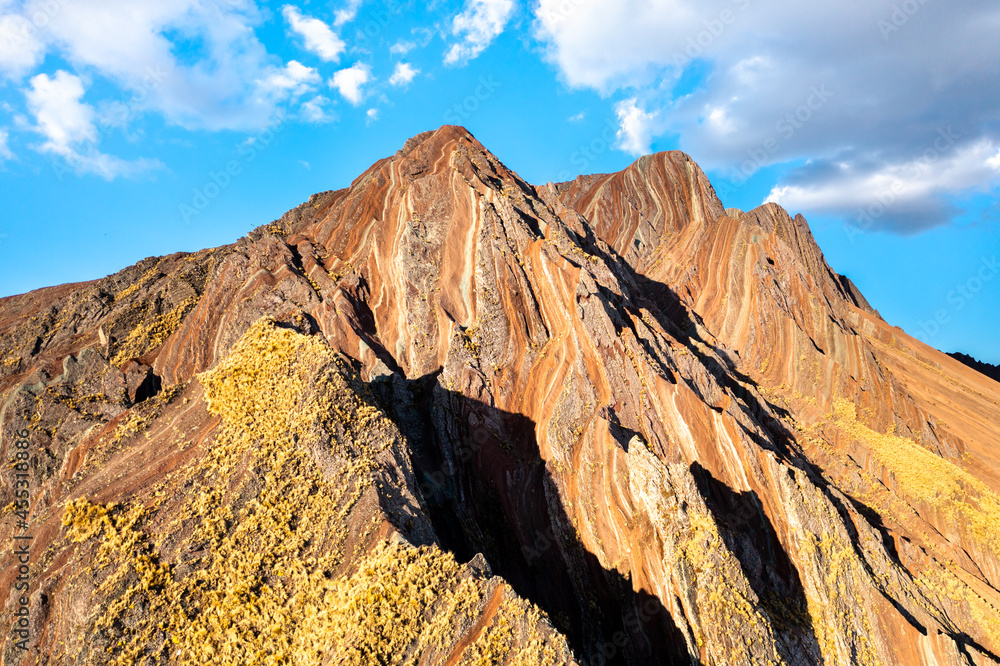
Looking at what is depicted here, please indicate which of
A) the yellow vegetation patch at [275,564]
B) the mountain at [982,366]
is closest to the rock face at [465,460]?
the yellow vegetation patch at [275,564]

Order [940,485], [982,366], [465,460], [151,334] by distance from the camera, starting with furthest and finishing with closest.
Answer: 1. [982,366]
2. [940,485]
3. [151,334]
4. [465,460]

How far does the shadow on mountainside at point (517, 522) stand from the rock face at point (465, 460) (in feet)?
0.43

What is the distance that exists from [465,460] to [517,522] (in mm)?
3717

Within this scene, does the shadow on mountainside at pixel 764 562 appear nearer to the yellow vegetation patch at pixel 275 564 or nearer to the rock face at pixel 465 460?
the rock face at pixel 465 460

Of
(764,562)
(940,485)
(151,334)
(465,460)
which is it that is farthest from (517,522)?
(940,485)

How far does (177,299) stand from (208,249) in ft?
26.4

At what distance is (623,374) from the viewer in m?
24.0

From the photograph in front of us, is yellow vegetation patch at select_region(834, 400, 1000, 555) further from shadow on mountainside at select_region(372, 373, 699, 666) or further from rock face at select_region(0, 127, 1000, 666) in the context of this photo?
shadow on mountainside at select_region(372, 373, 699, 666)

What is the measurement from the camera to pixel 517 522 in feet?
70.3

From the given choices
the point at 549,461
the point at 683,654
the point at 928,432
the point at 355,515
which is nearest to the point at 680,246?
the point at 928,432

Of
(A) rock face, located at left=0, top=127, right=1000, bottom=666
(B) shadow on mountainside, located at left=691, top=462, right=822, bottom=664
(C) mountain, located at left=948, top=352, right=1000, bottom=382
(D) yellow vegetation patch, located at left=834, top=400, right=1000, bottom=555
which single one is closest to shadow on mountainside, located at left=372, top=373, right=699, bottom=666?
(A) rock face, located at left=0, top=127, right=1000, bottom=666

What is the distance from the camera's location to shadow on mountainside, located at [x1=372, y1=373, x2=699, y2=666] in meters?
17.8

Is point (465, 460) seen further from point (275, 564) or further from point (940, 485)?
point (940, 485)

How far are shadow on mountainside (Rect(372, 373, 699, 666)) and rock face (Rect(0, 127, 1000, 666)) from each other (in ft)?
0.43
